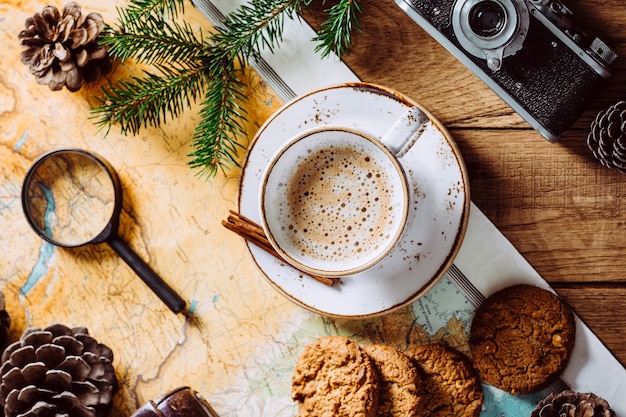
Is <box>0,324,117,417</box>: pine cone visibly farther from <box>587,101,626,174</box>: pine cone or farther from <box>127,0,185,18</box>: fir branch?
<box>587,101,626,174</box>: pine cone

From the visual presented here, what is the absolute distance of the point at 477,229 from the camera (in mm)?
1238

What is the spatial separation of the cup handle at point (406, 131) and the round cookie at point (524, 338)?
33 centimetres

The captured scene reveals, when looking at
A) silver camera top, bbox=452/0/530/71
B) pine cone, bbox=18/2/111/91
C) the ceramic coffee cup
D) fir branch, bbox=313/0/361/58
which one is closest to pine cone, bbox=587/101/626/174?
silver camera top, bbox=452/0/530/71

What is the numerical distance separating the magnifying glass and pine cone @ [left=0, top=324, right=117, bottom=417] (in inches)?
6.4

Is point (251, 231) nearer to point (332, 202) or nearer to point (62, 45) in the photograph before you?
point (332, 202)

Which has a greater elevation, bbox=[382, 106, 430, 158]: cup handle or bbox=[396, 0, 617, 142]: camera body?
bbox=[396, 0, 617, 142]: camera body

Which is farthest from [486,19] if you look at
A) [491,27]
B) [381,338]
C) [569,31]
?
[381,338]

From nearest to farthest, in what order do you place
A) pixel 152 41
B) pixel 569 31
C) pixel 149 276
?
1. pixel 569 31
2. pixel 152 41
3. pixel 149 276

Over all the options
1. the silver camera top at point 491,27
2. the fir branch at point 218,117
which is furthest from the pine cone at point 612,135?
the fir branch at point 218,117

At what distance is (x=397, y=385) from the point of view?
121 cm

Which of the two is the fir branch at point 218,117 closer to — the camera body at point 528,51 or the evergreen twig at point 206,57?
the evergreen twig at point 206,57

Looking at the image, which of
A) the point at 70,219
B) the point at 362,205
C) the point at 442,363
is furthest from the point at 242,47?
the point at 442,363

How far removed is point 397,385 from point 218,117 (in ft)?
1.78

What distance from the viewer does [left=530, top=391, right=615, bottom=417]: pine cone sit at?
3.77 ft
